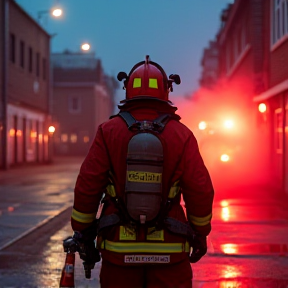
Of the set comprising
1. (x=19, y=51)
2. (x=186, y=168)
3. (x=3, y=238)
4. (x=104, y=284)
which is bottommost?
(x=3, y=238)

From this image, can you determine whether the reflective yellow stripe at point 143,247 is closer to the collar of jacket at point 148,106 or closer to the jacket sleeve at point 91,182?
the jacket sleeve at point 91,182

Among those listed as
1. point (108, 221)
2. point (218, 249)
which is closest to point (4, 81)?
point (218, 249)

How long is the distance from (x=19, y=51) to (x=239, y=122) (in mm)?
13337

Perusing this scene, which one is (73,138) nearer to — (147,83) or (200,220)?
(147,83)

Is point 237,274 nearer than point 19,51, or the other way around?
point 237,274

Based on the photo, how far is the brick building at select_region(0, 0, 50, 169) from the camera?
29.4m

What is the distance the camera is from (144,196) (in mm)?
3156

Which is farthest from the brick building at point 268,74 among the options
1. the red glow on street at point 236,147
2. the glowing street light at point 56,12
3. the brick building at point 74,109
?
the brick building at point 74,109

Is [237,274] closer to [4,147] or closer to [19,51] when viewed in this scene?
[4,147]

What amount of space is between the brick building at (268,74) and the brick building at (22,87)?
11498mm

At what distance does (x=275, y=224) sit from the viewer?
34.0ft

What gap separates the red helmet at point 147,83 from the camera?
3.44 metres

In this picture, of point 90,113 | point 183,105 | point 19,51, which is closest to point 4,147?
point 19,51

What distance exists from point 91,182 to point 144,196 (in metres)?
0.33
